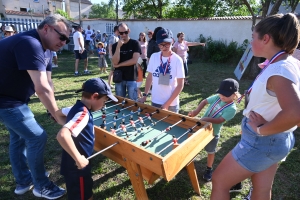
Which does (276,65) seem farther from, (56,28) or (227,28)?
(227,28)

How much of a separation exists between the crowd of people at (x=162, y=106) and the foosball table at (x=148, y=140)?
209 mm

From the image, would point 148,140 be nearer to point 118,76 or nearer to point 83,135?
point 83,135

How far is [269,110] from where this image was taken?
1.29 m

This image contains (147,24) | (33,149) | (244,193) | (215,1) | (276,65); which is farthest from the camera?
(215,1)

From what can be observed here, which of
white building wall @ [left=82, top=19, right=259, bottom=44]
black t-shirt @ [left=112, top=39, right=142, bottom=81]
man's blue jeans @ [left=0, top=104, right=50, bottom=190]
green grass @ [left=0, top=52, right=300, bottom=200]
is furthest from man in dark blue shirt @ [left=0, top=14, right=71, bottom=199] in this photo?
white building wall @ [left=82, top=19, right=259, bottom=44]

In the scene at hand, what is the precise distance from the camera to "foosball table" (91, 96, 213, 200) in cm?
170

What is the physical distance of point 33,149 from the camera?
6.99 ft

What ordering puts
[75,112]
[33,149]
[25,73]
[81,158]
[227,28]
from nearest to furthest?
1. [81,158]
2. [75,112]
3. [25,73]
4. [33,149]
5. [227,28]

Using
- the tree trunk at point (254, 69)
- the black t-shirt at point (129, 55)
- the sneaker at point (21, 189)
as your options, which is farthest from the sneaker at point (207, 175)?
the tree trunk at point (254, 69)

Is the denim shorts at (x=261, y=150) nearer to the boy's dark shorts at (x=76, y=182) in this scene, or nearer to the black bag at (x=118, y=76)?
the boy's dark shorts at (x=76, y=182)

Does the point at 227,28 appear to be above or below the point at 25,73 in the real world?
above

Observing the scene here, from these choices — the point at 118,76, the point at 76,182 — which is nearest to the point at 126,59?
the point at 118,76

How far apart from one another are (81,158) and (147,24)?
16652 millimetres

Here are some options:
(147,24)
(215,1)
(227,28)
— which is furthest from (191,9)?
(227,28)
